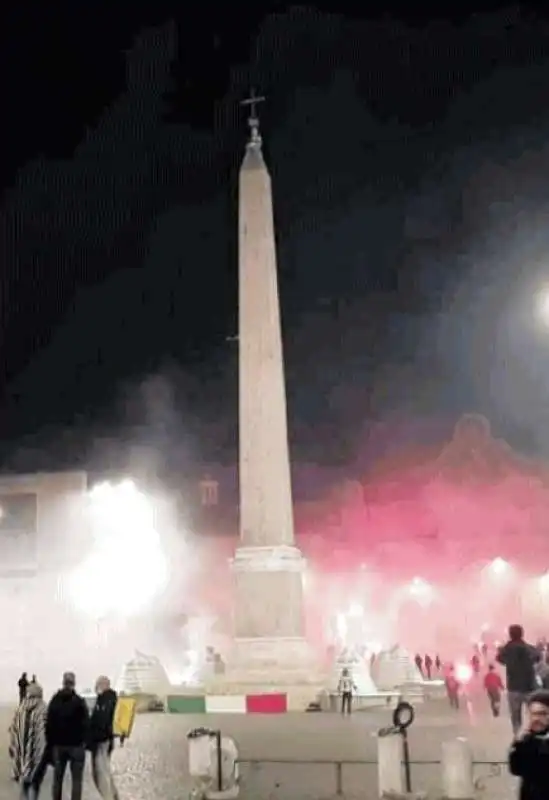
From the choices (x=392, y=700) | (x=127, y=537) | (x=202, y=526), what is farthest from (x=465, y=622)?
(x=392, y=700)

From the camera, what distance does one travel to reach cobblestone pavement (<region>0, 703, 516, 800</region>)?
1131cm

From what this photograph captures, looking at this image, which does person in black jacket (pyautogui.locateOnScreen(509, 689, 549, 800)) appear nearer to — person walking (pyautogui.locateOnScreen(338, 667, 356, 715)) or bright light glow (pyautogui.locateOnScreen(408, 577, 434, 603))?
person walking (pyautogui.locateOnScreen(338, 667, 356, 715))

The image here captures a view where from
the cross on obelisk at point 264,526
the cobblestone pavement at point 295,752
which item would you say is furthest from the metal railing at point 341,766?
the cross on obelisk at point 264,526

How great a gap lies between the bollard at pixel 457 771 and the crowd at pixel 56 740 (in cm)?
309

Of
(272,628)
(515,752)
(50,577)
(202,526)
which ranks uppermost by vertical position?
(202,526)

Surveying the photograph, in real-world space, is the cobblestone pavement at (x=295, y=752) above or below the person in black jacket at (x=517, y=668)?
below

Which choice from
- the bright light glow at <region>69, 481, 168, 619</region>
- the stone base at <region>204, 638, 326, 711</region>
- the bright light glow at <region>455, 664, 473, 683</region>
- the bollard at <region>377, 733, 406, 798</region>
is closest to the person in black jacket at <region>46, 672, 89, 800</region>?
the bollard at <region>377, 733, 406, 798</region>

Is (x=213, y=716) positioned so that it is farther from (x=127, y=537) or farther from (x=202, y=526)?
(x=202, y=526)

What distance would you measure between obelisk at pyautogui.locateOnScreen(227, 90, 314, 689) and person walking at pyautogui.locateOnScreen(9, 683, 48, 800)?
1752 cm

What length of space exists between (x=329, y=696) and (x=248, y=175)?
13.5 meters

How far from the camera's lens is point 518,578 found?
60.1m

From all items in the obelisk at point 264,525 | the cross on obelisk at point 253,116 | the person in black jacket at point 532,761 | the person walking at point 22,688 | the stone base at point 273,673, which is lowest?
the person in black jacket at point 532,761

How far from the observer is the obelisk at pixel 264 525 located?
26844 mm

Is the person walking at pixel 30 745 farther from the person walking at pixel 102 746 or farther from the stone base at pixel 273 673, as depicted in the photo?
the stone base at pixel 273 673
